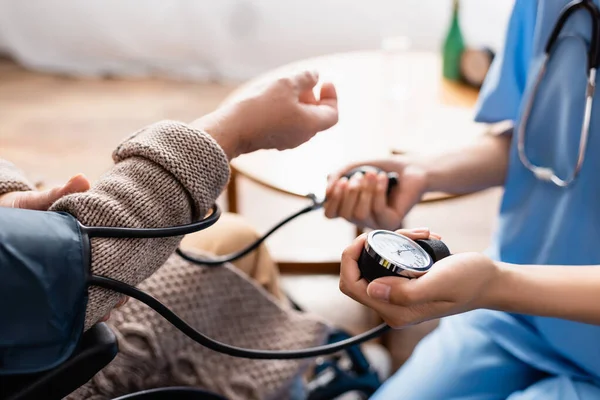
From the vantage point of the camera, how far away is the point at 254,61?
2697mm

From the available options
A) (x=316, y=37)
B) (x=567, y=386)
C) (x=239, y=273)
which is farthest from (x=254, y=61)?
(x=567, y=386)

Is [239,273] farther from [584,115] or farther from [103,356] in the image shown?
[584,115]

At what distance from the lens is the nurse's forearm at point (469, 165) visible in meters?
0.86

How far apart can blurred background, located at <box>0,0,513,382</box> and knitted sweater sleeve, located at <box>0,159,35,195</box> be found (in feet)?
0.14

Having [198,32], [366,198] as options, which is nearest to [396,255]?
[366,198]

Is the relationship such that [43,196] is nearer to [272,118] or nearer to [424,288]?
[272,118]

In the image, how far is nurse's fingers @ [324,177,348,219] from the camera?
73cm

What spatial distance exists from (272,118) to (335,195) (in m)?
0.12

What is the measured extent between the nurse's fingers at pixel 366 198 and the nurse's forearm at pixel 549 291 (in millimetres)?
219

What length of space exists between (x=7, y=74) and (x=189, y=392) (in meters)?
2.17

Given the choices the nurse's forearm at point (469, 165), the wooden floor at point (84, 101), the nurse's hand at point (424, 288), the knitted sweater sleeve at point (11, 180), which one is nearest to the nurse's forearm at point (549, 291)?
the nurse's hand at point (424, 288)

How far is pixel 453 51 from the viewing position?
141cm

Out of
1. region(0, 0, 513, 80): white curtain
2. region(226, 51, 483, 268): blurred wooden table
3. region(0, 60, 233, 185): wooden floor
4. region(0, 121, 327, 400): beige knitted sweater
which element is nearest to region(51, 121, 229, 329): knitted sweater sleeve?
region(0, 121, 327, 400): beige knitted sweater

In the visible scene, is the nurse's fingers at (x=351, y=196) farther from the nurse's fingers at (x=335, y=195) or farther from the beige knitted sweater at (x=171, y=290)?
the beige knitted sweater at (x=171, y=290)
